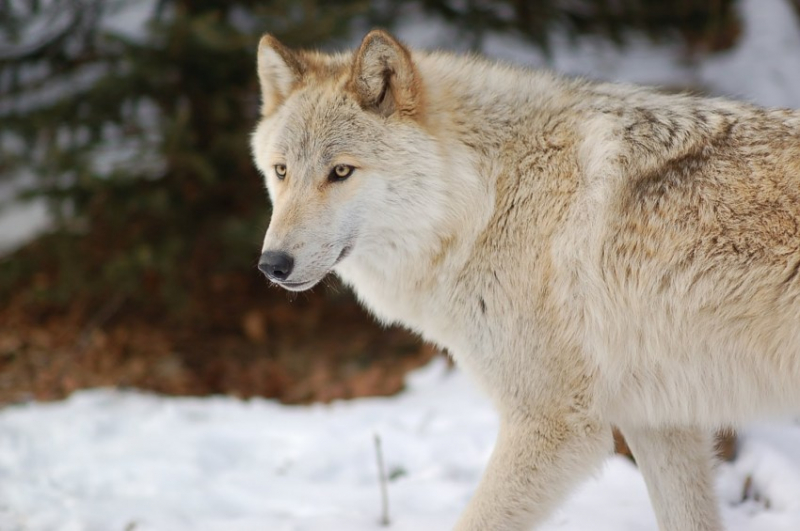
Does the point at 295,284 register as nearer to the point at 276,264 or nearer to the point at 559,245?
the point at 276,264

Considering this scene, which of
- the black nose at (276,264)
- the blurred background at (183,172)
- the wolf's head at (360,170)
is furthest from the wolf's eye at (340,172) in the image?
the blurred background at (183,172)

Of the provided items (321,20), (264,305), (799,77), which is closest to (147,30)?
(321,20)

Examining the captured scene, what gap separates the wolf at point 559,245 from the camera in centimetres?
274

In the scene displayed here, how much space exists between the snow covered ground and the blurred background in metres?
1.12

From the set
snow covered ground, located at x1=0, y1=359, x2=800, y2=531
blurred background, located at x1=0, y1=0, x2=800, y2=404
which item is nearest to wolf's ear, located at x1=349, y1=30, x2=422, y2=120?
snow covered ground, located at x1=0, y1=359, x2=800, y2=531

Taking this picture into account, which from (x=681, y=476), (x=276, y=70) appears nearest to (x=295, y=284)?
(x=276, y=70)

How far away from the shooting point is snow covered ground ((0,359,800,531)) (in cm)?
384

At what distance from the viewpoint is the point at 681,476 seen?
3201 millimetres

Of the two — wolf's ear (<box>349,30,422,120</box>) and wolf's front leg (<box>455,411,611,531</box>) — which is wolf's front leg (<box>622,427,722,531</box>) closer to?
wolf's front leg (<box>455,411,611,531</box>)

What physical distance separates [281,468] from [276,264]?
2.16 meters

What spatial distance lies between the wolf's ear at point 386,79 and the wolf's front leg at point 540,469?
4.84ft

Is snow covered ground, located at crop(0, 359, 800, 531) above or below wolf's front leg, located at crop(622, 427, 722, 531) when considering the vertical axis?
below

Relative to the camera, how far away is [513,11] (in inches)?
309

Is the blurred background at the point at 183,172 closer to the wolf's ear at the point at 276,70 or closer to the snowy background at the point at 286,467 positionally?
the snowy background at the point at 286,467
